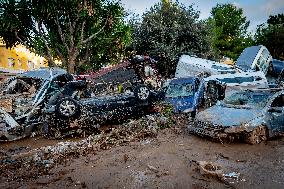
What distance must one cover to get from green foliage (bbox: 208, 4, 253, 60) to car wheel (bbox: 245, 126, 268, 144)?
3217 centimetres

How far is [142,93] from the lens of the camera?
464 inches

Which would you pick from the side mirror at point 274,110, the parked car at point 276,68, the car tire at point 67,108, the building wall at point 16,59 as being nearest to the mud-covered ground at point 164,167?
the side mirror at point 274,110

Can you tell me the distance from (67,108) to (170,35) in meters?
14.3

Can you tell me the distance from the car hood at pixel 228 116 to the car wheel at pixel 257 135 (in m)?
0.37

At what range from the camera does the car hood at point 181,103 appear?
12383 millimetres

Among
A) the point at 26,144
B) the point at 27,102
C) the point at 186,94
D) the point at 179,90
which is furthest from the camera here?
the point at 179,90

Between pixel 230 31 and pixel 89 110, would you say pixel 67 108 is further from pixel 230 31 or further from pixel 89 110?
pixel 230 31

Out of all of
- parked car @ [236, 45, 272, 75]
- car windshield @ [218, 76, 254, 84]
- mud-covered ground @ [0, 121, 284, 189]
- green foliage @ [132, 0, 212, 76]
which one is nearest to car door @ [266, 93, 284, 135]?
mud-covered ground @ [0, 121, 284, 189]

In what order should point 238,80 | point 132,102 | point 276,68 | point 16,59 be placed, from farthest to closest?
point 16,59 → point 276,68 → point 238,80 → point 132,102

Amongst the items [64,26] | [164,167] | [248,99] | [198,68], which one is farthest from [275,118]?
[64,26]

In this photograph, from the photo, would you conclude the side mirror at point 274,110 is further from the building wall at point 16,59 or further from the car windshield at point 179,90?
the building wall at point 16,59

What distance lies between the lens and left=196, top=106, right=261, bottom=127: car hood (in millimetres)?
8617

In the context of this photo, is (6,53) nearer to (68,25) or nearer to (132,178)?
(68,25)

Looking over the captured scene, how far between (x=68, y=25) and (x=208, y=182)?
56.0 feet
